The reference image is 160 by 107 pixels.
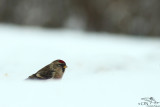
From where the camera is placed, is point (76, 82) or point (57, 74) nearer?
point (76, 82)

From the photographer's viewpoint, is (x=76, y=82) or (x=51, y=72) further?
(x=51, y=72)

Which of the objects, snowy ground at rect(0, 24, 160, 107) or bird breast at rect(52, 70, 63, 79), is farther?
bird breast at rect(52, 70, 63, 79)

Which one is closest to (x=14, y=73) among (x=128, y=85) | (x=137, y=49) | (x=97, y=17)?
(x=128, y=85)

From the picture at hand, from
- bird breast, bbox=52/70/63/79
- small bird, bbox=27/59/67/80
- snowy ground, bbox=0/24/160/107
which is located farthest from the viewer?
bird breast, bbox=52/70/63/79

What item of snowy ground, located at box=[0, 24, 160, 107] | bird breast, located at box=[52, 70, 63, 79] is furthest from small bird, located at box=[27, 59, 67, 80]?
snowy ground, located at box=[0, 24, 160, 107]

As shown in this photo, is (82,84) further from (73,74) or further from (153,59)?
(153,59)

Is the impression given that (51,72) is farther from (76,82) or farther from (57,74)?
(76,82)

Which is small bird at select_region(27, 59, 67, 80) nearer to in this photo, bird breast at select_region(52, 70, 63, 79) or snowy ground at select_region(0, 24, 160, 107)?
bird breast at select_region(52, 70, 63, 79)

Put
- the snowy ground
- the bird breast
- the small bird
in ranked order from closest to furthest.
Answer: the snowy ground, the small bird, the bird breast

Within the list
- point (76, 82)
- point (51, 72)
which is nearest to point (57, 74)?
point (51, 72)

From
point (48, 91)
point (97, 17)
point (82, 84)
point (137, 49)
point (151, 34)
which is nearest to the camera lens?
point (48, 91)

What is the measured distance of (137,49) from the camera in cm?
805

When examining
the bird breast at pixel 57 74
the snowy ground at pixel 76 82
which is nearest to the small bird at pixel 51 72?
the bird breast at pixel 57 74

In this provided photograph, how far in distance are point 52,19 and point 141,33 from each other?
3.32m
